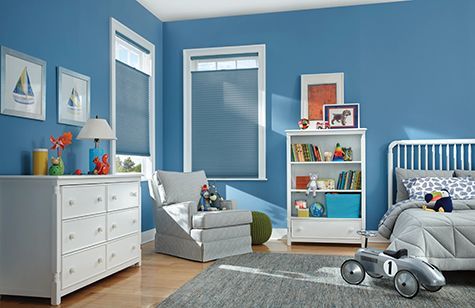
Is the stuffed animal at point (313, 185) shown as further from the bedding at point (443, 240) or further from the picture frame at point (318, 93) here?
the bedding at point (443, 240)

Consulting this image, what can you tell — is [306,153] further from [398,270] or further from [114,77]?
[398,270]

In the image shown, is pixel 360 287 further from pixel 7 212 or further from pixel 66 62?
pixel 66 62

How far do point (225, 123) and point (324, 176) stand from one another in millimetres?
1342

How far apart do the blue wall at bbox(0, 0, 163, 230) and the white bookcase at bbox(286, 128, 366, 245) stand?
2.12 meters

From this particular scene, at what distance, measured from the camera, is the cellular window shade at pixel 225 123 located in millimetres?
5535

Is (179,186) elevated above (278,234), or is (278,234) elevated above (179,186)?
(179,186)

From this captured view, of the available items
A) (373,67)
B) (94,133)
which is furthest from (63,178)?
(373,67)

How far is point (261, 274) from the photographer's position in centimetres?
358

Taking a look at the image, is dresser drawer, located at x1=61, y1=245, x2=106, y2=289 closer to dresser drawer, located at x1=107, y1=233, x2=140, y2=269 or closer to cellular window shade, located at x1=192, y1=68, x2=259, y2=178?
dresser drawer, located at x1=107, y1=233, x2=140, y2=269

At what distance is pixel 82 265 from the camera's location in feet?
10.3

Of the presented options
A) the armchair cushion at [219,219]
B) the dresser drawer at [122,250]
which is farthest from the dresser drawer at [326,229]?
the dresser drawer at [122,250]

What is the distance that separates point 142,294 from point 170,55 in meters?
3.47

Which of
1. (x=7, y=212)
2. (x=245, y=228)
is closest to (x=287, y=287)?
(x=245, y=228)

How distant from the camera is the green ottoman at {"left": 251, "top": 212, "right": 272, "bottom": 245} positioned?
490 cm
